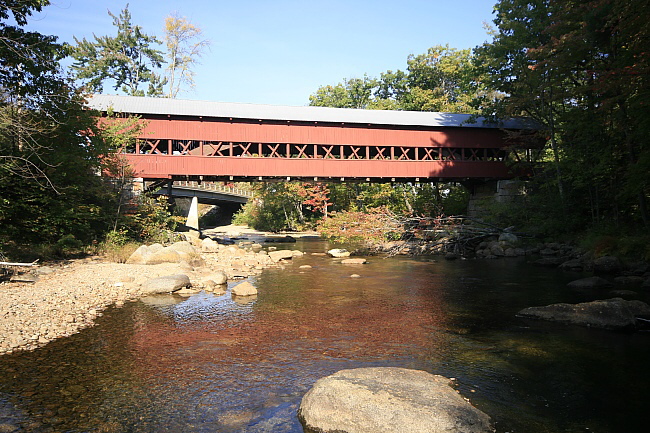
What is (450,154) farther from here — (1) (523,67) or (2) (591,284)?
(2) (591,284)

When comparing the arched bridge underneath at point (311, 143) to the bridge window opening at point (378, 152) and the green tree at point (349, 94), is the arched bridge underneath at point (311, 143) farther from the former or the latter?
the green tree at point (349, 94)

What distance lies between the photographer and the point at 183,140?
21984mm

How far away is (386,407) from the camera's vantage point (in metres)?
3.96

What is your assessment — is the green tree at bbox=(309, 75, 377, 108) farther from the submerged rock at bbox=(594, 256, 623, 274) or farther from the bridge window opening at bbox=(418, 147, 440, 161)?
the submerged rock at bbox=(594, 256, 623, 274)

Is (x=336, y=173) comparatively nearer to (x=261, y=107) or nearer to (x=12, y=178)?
(x=261, y=107)

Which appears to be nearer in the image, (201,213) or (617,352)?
(617,352)

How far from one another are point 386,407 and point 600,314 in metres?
5.38

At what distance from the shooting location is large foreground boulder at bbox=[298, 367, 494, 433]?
12.4 feet

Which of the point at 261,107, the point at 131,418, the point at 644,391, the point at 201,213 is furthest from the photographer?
the point at 201,213

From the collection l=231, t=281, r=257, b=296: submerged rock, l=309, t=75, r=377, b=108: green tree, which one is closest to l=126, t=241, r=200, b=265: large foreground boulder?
l=231, t=281, r=257, b=296: submerged rock

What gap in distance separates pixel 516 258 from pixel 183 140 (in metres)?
16.6

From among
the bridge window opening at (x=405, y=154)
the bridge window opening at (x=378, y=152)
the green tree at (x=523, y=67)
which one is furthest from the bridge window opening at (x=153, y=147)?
the green tree at (x=523, y=67)

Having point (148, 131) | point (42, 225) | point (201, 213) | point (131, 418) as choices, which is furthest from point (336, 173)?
point (201, 213)

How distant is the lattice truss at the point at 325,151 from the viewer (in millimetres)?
21969
